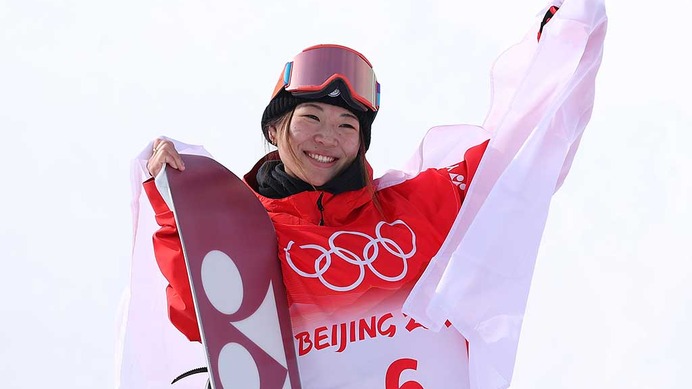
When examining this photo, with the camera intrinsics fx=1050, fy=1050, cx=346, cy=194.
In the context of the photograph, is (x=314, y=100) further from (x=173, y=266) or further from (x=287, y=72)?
(x=173, y=266)

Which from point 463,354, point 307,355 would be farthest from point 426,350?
point 307,355

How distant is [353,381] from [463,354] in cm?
39

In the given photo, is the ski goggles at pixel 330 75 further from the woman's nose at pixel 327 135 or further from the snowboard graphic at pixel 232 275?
the snowboard graphic at pixel 232 275

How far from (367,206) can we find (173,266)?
680mm

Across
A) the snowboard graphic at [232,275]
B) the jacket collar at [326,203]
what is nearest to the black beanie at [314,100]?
the jacket collar at [326,203]

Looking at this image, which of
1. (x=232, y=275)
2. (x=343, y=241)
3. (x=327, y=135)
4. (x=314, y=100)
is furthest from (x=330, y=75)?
(x=232, y=275)

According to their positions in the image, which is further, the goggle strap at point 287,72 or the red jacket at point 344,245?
the goggle strap at point 287,72

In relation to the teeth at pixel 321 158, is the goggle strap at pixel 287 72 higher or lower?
higher

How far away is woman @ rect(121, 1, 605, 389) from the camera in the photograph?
3.43 metres

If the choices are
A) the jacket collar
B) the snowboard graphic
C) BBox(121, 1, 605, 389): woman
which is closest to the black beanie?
BBox(121, 1, 605, 389): woman

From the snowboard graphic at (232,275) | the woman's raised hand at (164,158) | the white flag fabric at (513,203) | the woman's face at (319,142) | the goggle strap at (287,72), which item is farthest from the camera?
the goggle strap at (287,72)

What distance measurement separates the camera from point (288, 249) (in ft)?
11.5

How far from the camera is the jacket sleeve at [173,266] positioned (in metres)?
3.45

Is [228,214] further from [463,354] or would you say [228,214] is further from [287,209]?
[463,354]
